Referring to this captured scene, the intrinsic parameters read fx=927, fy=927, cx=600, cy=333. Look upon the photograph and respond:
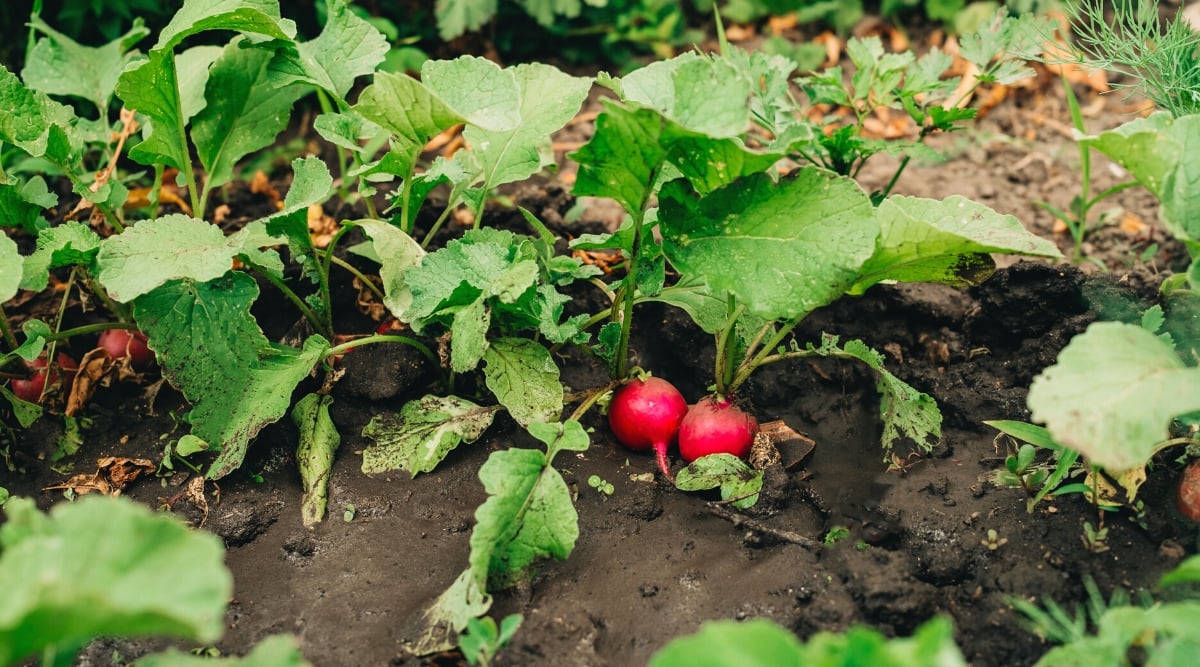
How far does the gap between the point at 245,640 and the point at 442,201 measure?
1367 millimetres

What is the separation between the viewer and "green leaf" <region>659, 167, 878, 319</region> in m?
1.78

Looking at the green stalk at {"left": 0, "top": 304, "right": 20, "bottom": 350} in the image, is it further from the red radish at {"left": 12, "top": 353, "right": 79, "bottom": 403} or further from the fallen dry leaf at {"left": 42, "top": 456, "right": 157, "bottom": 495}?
the fallen dry leaf at {"left": 42, "top": 456, "right": 157, "bottom": 495}

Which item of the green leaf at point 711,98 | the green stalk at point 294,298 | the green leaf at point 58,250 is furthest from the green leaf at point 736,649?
the green leaf at point 58,250

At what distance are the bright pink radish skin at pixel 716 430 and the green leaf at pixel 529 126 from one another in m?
0.68

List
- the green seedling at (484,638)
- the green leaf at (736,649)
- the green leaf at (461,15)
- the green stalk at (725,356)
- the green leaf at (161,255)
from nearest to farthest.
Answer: the green leaf at (736,649) → the green seedling at (484,638) → the green leaf at (161,255) → the green stalk at (725,356) → the green leaf at (461,15)

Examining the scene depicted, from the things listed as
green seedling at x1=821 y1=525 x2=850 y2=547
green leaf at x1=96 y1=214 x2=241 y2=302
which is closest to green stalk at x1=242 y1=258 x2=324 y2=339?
green leaf at x1=96 y1=214 x2=241 y2=302

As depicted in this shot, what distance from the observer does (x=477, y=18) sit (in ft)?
10.6

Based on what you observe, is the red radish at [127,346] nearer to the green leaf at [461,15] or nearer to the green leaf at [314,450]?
the green leaf at [314,450]

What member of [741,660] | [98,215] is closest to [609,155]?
[741,660]

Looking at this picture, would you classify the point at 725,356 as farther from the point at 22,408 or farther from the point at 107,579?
the point at 22,408

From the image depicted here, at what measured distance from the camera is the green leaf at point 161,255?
1.79 metres

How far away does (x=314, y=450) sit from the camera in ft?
6.86

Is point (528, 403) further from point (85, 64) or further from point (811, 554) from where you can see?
point (85, 64)

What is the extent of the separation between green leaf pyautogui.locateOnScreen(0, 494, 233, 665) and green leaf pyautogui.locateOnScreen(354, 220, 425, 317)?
A: 0.86m
